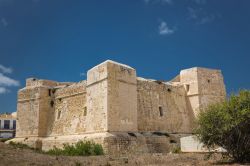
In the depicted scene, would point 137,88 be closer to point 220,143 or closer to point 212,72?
point 212,72

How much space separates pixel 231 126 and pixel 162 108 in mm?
9186

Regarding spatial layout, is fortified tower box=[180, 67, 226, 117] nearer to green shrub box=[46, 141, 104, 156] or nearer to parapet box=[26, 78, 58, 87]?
green shrub box=[46, 141, 104, 156]

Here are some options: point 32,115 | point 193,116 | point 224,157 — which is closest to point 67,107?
point 32,115

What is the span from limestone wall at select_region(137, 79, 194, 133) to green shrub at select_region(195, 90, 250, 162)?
22.4 feet

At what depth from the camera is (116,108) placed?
16172mm

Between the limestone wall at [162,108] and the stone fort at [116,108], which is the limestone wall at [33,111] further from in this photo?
the limestone wall at [162,108]

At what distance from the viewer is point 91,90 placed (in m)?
17.9

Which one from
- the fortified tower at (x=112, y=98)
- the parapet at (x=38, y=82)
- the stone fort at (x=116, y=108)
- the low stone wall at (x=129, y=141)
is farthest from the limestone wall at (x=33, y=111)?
the fortified tower at (x=112, y=98)

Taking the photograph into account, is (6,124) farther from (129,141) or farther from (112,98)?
(129,141)

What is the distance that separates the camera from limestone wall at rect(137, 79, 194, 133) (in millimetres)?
18719

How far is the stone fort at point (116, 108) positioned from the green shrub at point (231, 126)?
511 centimetres

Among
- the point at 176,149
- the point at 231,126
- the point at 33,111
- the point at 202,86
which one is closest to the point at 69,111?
the point at 33,111

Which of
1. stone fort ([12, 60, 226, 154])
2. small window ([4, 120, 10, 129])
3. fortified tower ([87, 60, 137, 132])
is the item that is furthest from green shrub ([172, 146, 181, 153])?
small window ([4, 120, 10, 129])

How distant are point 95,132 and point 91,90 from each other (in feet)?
8.75
